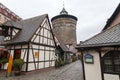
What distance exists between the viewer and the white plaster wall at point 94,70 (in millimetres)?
6781

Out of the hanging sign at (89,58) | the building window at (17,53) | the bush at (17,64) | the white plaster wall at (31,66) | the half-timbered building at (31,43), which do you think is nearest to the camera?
the hanging sign at (89,58)

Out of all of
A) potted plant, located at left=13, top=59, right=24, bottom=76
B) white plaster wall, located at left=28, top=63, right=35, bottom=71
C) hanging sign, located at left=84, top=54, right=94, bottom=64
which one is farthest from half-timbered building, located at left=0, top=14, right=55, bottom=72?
hanging sign, located at left=84, top=54, right=94, bottom=64

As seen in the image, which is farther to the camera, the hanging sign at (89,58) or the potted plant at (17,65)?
the potted plant at (17,65)

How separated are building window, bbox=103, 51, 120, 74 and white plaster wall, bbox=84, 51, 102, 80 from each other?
1.27 feet

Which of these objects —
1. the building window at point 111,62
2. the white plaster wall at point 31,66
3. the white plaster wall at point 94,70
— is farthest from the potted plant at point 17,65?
the building window at point 111,62

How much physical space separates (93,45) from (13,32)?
408 inches

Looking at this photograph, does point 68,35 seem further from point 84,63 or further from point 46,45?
point 84,63

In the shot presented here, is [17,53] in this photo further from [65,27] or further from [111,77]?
[65,27]

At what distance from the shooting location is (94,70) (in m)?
6.93

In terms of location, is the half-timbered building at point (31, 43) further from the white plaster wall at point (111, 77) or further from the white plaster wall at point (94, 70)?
the white plaster wall at point (111, 77)

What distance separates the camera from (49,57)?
16.0 metres

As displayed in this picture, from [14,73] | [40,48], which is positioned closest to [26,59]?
[14,73]

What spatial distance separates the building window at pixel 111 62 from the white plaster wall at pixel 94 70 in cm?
39

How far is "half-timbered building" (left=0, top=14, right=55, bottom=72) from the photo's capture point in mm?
12414
